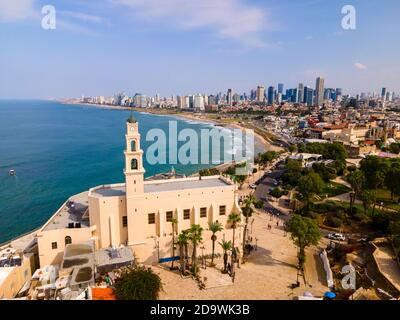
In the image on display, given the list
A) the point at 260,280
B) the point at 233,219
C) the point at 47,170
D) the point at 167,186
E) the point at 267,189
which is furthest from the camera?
the point at 47,170

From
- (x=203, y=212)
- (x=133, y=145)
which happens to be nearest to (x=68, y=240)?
(x=133, y=145)

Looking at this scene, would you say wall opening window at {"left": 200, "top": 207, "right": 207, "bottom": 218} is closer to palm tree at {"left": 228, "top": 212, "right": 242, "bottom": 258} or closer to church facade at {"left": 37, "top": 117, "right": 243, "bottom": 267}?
church facade at {"left": 37, "top": 117, "right": 243, "bottom": 267}

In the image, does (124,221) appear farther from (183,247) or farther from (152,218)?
(183,247)

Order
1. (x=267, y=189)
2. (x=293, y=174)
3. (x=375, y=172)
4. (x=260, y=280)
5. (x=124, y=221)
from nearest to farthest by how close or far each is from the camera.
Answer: (x=260, y=280)
(x=124, y=221)
(x=375, y=172)
(x=267, y=189)
(x=293, y=174)

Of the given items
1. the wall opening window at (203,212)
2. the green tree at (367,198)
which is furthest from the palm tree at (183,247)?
the green tree at (367,198)

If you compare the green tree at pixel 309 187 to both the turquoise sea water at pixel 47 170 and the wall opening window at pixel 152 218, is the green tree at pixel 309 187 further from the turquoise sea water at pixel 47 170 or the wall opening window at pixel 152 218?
the turquoise sea water at pixel 47 170
